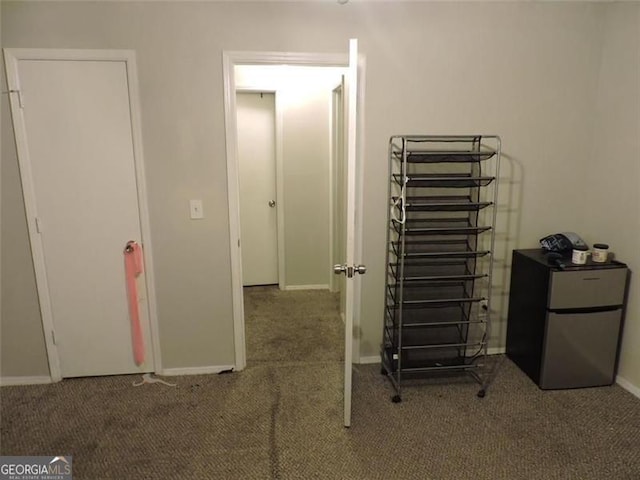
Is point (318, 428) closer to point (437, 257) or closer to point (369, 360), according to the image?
point (369, 360)

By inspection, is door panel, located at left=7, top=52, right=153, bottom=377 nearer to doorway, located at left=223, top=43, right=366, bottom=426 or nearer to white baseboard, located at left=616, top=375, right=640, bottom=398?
doorway, located at left=223, top=43, right=366, bottom=426

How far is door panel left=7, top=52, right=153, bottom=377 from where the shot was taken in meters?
2.18

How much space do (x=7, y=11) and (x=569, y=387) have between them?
3.77m

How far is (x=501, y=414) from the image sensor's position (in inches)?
85.7

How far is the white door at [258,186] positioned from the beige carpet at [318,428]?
1.65 meters

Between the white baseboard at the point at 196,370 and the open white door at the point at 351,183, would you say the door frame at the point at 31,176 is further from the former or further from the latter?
the open white door at the point at 351,183

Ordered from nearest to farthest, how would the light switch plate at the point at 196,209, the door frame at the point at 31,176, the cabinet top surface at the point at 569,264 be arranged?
the door frame at the point at 31,176
the cabinet top surface at the point at 569,264
the light switch plate at the point at 196,209

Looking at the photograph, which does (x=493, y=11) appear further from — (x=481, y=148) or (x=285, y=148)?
(x=285, y=148)

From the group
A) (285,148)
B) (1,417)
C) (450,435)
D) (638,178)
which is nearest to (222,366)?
(1,417)

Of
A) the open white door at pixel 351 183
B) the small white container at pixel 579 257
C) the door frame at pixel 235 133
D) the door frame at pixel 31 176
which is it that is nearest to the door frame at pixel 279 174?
the door frame at pixel 235 133

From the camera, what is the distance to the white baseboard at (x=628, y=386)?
2.32 m

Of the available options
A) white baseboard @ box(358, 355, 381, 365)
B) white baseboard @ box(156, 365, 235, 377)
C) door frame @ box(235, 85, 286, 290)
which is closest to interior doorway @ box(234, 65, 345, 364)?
door frame @ box(235, 85, 286, 290)

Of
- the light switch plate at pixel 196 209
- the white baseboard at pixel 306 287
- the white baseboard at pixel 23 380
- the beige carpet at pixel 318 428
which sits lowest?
the beige carpet at pixel 318 428

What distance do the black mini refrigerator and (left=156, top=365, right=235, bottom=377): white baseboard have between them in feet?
6.31
